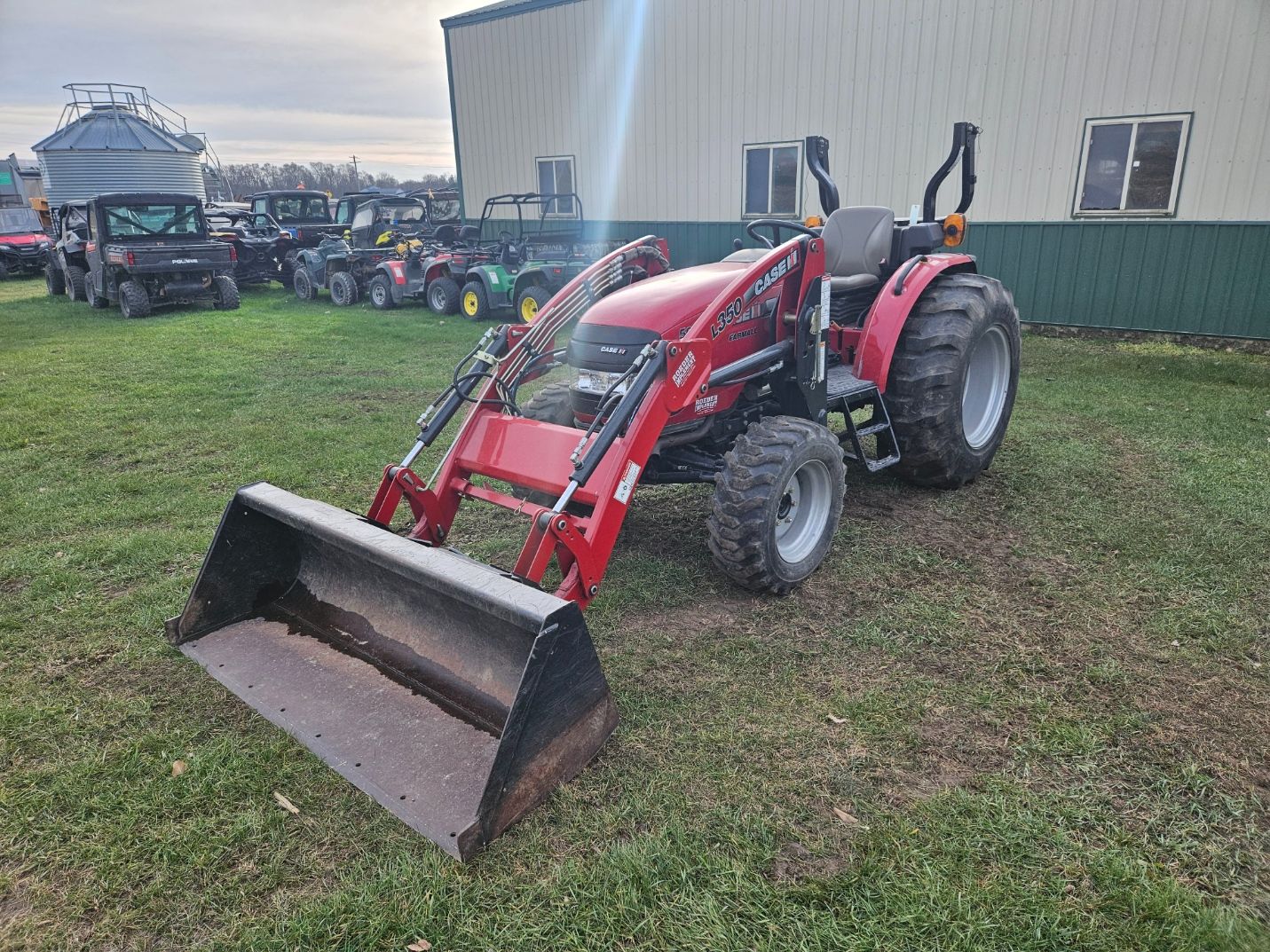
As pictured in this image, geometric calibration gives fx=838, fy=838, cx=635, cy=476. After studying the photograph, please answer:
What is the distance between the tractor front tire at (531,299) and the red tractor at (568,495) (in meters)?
6.84

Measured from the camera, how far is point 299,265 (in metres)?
15.9

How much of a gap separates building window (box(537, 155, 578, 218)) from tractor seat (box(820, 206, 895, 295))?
1043 cm

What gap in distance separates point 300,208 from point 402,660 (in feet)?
61.1

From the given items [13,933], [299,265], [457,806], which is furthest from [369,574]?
[299,265]

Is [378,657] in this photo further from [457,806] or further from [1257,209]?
[1257,209]

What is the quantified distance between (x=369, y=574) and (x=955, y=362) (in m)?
3.25

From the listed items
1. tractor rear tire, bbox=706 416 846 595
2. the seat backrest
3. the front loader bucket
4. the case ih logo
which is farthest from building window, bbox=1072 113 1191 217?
the front loader bucket

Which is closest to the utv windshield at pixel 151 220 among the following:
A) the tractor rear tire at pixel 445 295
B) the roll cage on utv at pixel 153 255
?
→ the roll cage on utv at pixel 153 255

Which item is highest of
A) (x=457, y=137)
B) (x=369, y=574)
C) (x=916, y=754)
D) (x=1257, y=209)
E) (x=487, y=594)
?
(x=457, y=137)

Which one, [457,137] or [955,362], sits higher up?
[457,137]

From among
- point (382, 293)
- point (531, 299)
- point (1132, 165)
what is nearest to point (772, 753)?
point (1132, 165)

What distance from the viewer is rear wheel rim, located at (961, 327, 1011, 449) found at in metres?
5.34

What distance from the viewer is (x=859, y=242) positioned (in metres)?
5.03

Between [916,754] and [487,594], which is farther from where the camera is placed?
[916,754]
